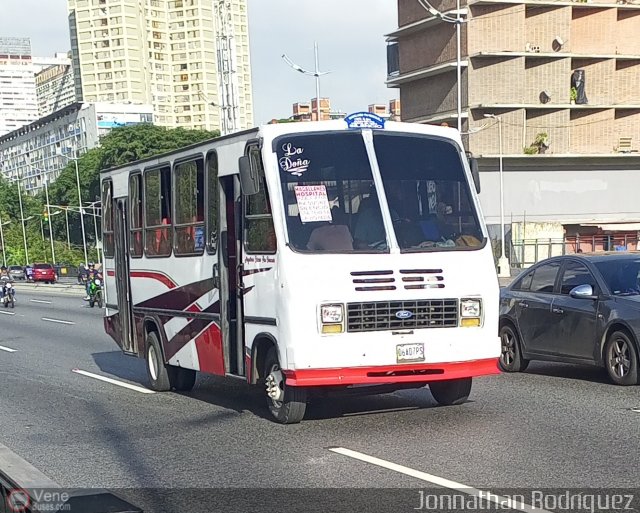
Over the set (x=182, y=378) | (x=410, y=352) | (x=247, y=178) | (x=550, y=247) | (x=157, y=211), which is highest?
(x=247, y=178)

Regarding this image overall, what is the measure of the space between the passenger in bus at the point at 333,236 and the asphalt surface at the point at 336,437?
1.73m

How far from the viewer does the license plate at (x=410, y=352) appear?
Answer: 9000 mm

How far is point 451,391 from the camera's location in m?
10.3

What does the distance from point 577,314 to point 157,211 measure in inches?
210

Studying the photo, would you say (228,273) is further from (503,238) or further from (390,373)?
(503,238)

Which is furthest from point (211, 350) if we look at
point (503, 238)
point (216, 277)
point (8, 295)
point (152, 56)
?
point (152, 56)

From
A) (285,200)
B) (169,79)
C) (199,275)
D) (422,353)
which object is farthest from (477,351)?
(169,79)

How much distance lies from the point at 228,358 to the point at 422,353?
91.7 inches

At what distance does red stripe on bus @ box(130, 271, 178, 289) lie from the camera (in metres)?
12.1

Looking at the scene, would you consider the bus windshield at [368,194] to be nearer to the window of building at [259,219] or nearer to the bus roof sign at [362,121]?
the bus roof sign at [362,121]

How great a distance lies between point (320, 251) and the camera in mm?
9039

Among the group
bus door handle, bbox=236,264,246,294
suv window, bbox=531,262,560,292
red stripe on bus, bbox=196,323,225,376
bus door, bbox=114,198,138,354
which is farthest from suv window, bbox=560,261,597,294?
bus door, bbox=114,198,138,354

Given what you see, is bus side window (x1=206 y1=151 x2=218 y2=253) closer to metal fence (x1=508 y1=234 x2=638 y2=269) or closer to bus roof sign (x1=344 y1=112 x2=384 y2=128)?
bus roof sign (x1=344 y1=112 x2=384 y2=128)

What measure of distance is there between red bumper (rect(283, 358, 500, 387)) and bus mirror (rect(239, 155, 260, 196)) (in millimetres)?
1739
